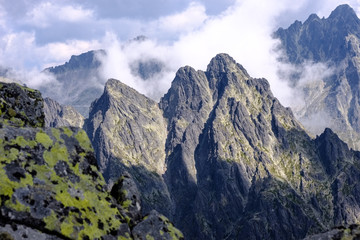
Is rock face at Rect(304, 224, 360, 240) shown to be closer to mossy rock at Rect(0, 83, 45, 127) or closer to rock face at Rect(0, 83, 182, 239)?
rock face at Rect(0, 83, 182, 239)

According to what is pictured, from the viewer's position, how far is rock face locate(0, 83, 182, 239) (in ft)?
77.0

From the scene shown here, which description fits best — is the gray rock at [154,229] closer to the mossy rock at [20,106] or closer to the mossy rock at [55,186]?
the mossy rock at [55,186]

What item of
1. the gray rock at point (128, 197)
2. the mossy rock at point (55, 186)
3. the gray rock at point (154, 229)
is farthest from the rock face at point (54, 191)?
the gray rock at point (128, 197)

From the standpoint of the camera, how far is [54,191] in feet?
85.1

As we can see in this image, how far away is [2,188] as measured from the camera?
23.2 meters

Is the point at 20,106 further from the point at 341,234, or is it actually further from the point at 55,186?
the point at 341,234

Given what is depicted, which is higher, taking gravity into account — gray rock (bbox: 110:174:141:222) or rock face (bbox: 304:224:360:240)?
gray rock (bbox: 110:174:141:222)

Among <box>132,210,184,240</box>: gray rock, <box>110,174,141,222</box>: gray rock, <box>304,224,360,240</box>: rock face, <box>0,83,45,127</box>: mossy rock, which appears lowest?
<box>304,224,360,240</box>: rock face

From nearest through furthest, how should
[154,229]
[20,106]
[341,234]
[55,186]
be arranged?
1. [55,186]
2. [341,234]
3. [154,229]
4. [20,106]

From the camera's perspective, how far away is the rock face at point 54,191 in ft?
77.0

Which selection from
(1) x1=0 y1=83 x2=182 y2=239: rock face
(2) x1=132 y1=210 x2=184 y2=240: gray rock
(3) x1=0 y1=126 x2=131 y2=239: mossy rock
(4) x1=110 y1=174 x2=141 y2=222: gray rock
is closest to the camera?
(1) x1=0 y1=83 x2=182 y2=239: rock face

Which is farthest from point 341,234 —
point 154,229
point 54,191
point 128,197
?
point 54,191

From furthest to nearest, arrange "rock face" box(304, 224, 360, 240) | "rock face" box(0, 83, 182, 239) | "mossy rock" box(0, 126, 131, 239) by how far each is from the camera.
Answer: "rock face" box(304, 224, 360, 240), "mossy rock" box(0, 126, 131, 239), "rock face" box(0, 83, 182, 239)

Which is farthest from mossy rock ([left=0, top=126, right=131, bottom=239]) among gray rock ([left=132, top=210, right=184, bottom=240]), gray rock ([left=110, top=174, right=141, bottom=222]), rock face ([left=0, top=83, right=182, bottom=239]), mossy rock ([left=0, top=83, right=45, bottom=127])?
mossy rock ([left=0, top=83, right=45, bottom=127])
